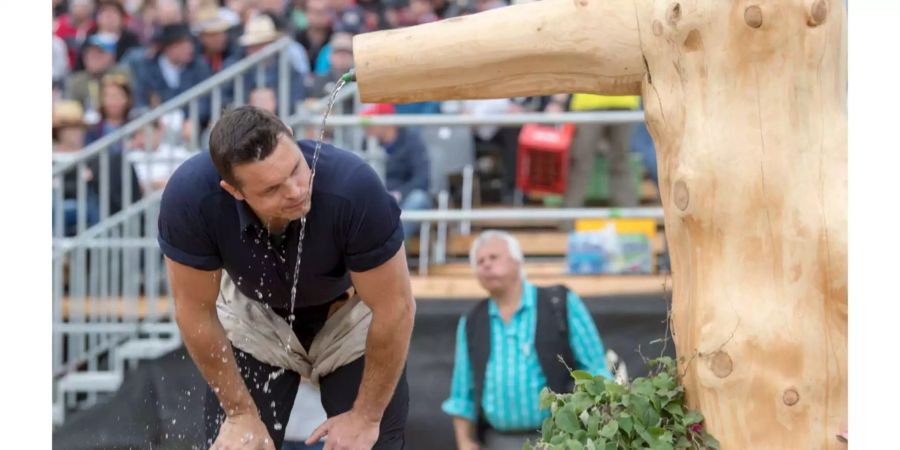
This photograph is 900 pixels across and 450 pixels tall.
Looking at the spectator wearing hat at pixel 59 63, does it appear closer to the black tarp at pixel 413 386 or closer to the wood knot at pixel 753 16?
the black tarp at pixel 413 386

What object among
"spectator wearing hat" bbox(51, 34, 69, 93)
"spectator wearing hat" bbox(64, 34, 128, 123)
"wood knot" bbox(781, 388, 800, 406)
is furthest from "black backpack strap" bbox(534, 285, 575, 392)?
"spectator wearing hat" bbox(51, 34, 69, 93)

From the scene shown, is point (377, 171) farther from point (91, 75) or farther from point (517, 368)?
point (91, 75)

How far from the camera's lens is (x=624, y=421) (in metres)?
3.97

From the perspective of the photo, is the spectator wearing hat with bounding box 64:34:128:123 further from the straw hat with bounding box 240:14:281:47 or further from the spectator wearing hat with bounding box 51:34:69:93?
the straw hat with bounding box 240:14:281:47

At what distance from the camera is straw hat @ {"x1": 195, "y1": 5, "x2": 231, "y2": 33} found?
898 centimetres

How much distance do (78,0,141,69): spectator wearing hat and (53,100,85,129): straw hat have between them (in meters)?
0.72

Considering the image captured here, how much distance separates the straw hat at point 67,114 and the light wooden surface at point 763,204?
17.2 feet

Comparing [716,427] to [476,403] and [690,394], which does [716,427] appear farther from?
[476,403]

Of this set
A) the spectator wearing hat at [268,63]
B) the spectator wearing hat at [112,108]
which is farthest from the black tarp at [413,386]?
the spectator wearing hat at [112,108]

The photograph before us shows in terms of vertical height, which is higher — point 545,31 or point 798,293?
point 545,31

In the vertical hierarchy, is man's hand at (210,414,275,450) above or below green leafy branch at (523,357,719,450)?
below

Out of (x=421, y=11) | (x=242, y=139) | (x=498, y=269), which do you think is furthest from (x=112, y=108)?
(x=242, y=139)
